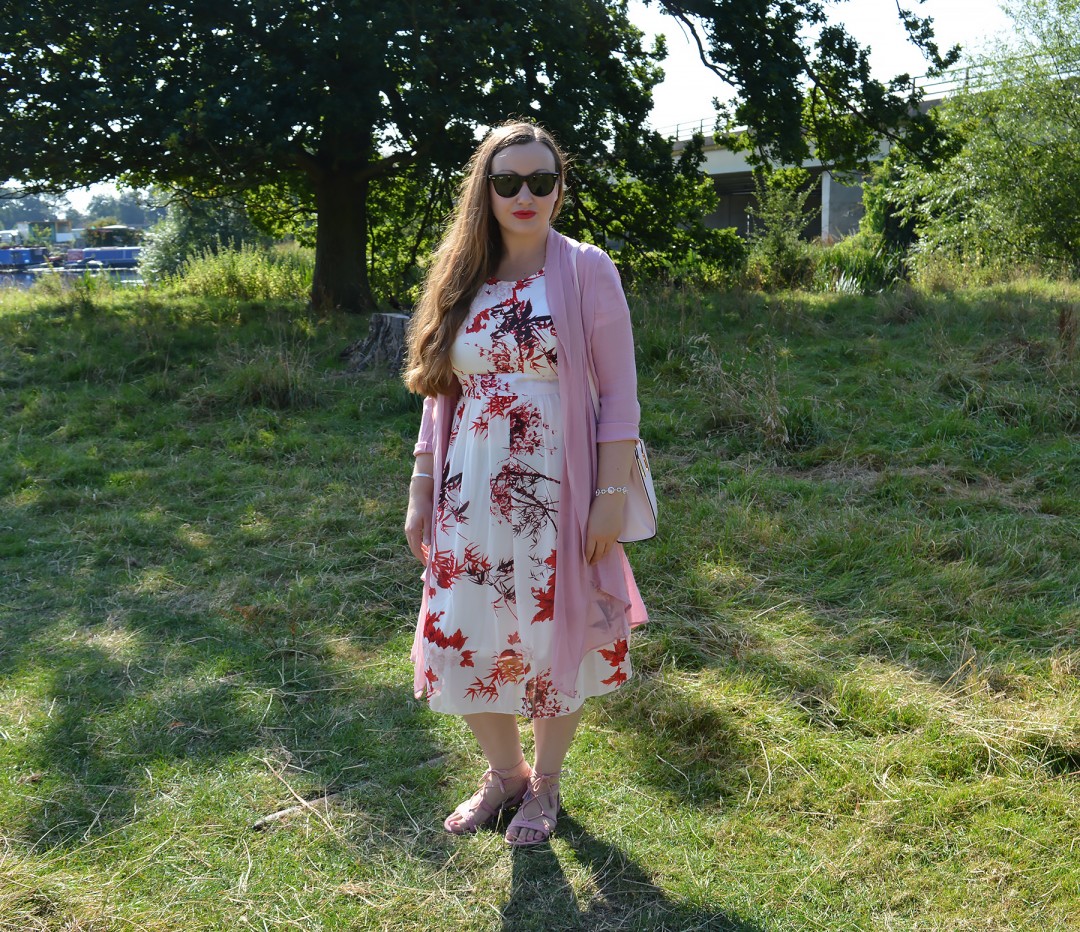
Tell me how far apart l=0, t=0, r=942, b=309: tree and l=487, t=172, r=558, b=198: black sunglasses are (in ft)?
24.5

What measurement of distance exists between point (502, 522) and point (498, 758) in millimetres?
814

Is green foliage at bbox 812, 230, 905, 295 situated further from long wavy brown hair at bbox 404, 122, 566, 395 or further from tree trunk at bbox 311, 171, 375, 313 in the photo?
long wavy brown hair at bbox 404, 122, 566, 395

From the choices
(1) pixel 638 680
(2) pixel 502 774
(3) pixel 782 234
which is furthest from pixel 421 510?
(3) pixel 782 234

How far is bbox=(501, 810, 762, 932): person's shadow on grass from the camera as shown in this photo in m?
2.64

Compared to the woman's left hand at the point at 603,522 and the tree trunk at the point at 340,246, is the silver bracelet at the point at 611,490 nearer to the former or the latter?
the woman's left hand at the point at 603,522

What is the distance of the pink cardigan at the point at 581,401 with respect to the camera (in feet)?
8.79

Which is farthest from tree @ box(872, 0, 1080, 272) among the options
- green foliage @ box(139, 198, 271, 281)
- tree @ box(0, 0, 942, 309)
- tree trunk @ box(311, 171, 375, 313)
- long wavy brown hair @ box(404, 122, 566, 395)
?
green foliage @ box(139, 198, 271, 281)

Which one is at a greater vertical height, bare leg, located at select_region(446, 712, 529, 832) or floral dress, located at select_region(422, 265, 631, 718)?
floral dress, located at select_region(422, 265, 631, 718)

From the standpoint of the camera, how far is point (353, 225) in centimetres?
1226

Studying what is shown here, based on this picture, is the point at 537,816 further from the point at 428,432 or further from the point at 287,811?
the point at 428,432

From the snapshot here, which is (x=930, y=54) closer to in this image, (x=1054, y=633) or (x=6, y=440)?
(x=1054, y=633)

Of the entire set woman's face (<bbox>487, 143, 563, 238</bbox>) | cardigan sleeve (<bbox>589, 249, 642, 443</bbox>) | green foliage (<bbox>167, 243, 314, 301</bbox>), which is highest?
green foliage (<bbox>167, 243, 314, 301</bbox>)

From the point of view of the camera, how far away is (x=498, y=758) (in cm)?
309

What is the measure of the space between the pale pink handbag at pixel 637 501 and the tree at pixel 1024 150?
13.9 metres
